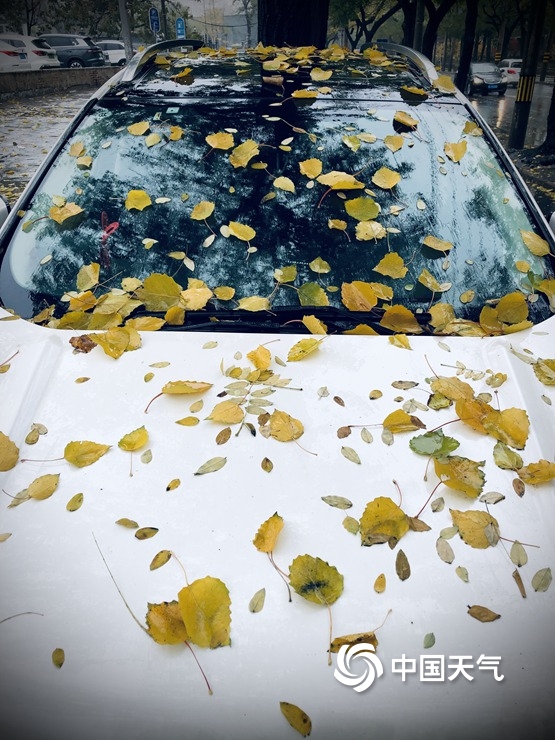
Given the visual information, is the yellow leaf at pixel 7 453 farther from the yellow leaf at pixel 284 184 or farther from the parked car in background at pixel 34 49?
the parked car in background at pixel 34 49

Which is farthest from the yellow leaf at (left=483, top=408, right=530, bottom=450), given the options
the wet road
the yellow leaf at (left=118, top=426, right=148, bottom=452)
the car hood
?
the wet road

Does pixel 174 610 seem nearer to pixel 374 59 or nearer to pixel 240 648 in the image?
pixel 240 648

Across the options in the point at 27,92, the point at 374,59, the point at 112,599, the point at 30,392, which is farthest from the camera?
the point at 27,92

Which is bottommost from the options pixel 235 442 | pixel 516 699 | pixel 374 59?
pixel 516 699

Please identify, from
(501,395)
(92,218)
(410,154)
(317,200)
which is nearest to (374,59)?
(410,154)

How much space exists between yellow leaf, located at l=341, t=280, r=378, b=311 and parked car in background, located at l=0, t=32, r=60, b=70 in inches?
963

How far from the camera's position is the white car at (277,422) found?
0.86 metres

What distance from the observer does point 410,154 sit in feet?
6.54

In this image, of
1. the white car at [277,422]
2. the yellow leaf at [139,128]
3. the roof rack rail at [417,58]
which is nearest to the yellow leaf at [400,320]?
the white car at [277,422]

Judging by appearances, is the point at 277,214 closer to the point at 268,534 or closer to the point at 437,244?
the point at 437,244

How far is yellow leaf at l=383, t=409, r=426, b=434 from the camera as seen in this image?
125cm

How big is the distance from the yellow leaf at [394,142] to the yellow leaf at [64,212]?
115cm

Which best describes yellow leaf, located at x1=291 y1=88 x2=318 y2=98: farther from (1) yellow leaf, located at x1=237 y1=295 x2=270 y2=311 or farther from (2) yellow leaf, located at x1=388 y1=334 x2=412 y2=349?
(2) yellow leaf, located at x1=388 y1=334 x2=412 y2=349

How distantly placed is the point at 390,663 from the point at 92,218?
1.63 m
